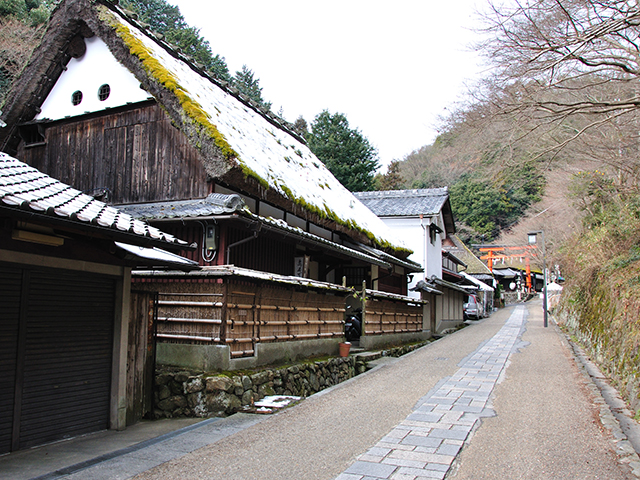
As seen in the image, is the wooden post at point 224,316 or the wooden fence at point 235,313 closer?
the wooden post at point 224,316

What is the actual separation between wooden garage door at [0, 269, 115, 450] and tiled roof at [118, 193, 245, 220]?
7.93 ft

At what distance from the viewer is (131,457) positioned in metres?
5.29

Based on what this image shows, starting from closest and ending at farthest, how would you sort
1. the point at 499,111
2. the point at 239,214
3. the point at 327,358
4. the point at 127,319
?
the point at 127,319 < the point at 239,214 < the point at 499,111 < the point at 327,358

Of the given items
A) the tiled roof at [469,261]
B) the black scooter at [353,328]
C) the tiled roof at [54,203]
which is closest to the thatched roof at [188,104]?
the black scooter at [353,328]

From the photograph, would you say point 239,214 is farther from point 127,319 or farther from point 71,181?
point 71,181

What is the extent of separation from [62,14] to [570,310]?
21395 mm

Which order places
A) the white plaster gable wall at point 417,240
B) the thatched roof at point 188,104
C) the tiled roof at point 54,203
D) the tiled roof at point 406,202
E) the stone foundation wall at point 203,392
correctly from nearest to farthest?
the tiled roof at point 54,203
the stone foundation wall at point 203,392
the thatched roof at point 188,104
the white plaster gable wall at point 417,240
the tiled roof at point 406,202

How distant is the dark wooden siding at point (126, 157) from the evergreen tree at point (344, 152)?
27.7 m

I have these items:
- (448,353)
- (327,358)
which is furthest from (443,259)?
(327,358)

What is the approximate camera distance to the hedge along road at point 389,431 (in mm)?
4852

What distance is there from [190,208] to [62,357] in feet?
12.6

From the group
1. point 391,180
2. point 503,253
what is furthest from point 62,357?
point 503,253

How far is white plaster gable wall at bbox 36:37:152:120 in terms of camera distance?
423 inches

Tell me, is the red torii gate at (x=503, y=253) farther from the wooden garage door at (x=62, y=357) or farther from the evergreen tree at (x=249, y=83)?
the wooden garage door at (x=62, y=357)
